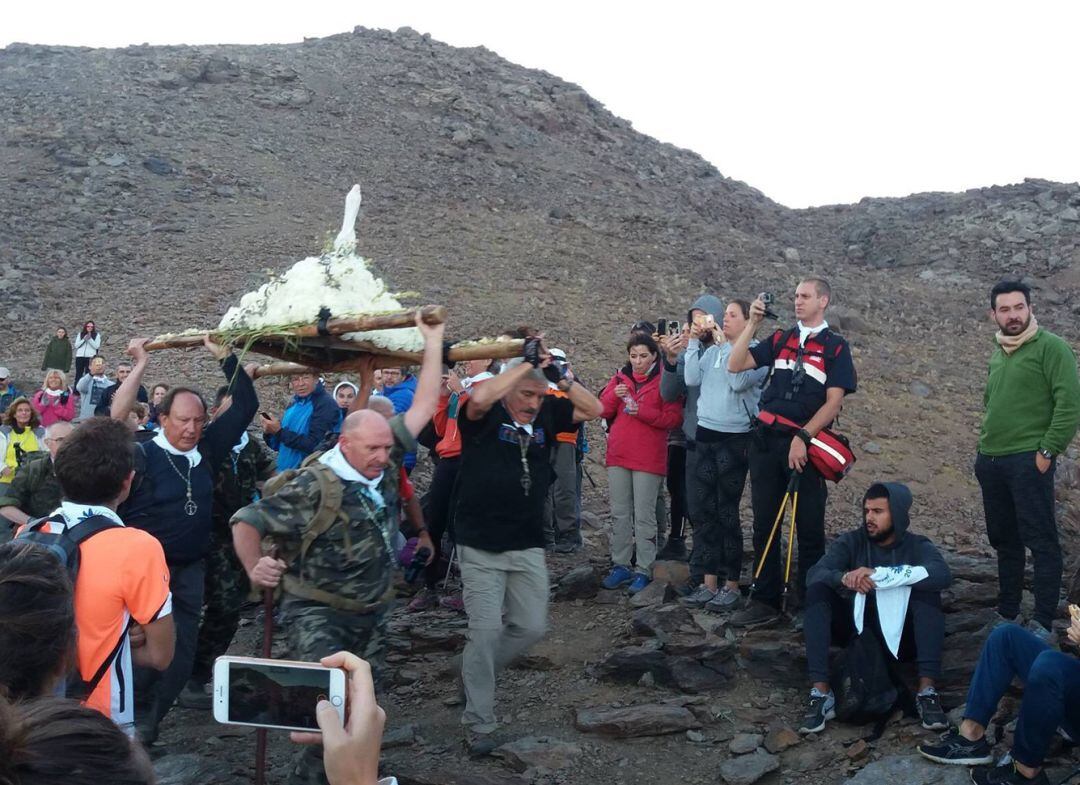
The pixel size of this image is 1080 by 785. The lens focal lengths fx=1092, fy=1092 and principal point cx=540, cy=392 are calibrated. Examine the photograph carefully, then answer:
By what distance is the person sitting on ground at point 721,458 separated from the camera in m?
8.05

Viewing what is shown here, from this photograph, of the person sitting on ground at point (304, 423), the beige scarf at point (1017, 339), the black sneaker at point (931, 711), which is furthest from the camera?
the person sitting on ground at point (304, 423)

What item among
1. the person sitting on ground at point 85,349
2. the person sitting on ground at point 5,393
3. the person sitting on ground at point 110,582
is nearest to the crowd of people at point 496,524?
the person sitting on ground at point 110,582

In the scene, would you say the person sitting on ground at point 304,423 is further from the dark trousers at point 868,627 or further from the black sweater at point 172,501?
the dark trousers at point 868,627

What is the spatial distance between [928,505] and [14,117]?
101 ft

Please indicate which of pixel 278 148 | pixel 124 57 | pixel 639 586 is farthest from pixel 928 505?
pixel 124 57

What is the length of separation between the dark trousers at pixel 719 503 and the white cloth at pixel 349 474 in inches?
139

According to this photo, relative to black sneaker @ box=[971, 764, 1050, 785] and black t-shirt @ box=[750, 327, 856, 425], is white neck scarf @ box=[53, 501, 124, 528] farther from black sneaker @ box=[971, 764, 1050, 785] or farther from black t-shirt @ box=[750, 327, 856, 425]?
black t-shirt @ box=[750, 327, 856, 425]

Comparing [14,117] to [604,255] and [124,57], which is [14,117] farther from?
[604,255]

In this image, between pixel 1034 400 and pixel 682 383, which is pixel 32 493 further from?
pixel 1034 400

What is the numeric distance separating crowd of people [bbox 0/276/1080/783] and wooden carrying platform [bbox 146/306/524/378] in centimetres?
10

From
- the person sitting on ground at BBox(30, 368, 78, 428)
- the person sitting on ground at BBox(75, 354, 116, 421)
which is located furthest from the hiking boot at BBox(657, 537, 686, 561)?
the person sitting on ground at BBox(75, 354, 116, 421)

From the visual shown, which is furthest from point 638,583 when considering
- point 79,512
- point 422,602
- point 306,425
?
point 79,512

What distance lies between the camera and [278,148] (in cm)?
3397

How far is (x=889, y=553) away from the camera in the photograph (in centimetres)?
661
